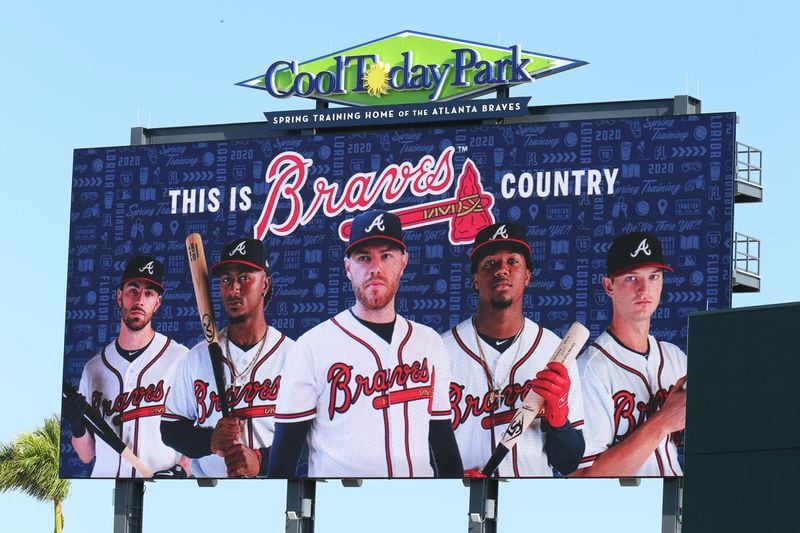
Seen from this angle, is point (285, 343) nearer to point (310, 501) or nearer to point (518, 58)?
point (310, 501)

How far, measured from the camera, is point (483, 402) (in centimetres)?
4728

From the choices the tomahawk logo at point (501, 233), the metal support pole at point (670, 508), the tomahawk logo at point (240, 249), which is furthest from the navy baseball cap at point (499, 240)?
the metal support pole at point (670, 508)

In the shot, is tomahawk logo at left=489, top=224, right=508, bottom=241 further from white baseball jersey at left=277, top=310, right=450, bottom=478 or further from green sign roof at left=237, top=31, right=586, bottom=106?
green sign roof at left=237, top=31, right=586, bottom=106

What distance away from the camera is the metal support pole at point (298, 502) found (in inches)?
1948

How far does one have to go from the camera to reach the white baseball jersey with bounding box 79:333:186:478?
50500 mm

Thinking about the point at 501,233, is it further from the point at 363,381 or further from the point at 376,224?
the point at 363,381

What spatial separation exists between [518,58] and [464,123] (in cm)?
180

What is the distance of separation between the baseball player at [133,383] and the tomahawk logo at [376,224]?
15.8ft

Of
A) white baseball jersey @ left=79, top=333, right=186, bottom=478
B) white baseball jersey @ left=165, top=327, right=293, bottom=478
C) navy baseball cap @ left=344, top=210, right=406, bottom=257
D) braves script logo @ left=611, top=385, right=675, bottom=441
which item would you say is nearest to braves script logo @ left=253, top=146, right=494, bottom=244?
navy baseball cap @ left=344, top=210, right=406, bottom=257

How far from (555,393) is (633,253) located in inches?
126

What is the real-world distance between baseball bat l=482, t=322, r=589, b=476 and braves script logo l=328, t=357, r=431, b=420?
207 centimetres

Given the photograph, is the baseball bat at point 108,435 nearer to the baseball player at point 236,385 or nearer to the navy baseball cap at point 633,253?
the baseball player at point 236,385

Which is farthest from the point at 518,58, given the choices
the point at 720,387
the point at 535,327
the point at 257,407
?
the point at 720,387

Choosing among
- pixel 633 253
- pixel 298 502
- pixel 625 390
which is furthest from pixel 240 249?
pixel 625 390
